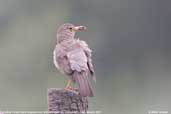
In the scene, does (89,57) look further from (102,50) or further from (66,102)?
(102,50)

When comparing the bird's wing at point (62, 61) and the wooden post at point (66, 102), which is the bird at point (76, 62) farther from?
the wooden post at point (66, 102)

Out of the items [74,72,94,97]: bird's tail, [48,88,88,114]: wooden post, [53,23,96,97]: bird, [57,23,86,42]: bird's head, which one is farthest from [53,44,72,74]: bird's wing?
[48,88,88,114]: wooden post

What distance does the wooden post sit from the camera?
20.6ft

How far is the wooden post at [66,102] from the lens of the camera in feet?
20.6

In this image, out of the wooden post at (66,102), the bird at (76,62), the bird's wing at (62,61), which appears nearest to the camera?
the wooden post at (66,102)

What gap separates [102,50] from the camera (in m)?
25.0

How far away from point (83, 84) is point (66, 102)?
979 millimetres

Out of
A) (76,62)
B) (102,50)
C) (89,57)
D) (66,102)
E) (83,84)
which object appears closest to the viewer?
(66,102)

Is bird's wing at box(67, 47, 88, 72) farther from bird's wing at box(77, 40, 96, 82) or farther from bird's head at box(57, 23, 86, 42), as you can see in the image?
bird's head at box(57, 23, 86, 42)

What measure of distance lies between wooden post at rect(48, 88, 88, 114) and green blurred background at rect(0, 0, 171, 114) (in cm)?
845

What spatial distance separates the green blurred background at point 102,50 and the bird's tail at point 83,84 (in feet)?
24.4

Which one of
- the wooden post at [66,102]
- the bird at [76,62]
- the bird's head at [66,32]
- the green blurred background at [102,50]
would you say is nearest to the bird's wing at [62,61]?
the bird at [76,62]

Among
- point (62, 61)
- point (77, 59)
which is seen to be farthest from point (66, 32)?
point (77, 59)

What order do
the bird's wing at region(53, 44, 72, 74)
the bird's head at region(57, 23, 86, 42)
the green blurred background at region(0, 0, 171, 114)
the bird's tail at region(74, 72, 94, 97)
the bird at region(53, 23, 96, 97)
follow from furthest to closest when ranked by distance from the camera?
the green blurred background at region(0, 0, 171, 114)
the bird's head at region(57, 23, 86, 42)
the bird's wing at region(53, 44, 72, 74)
the bird at region(53, 23, 96, 97)
the bird's tail at region(74, 72, 94, 97)
